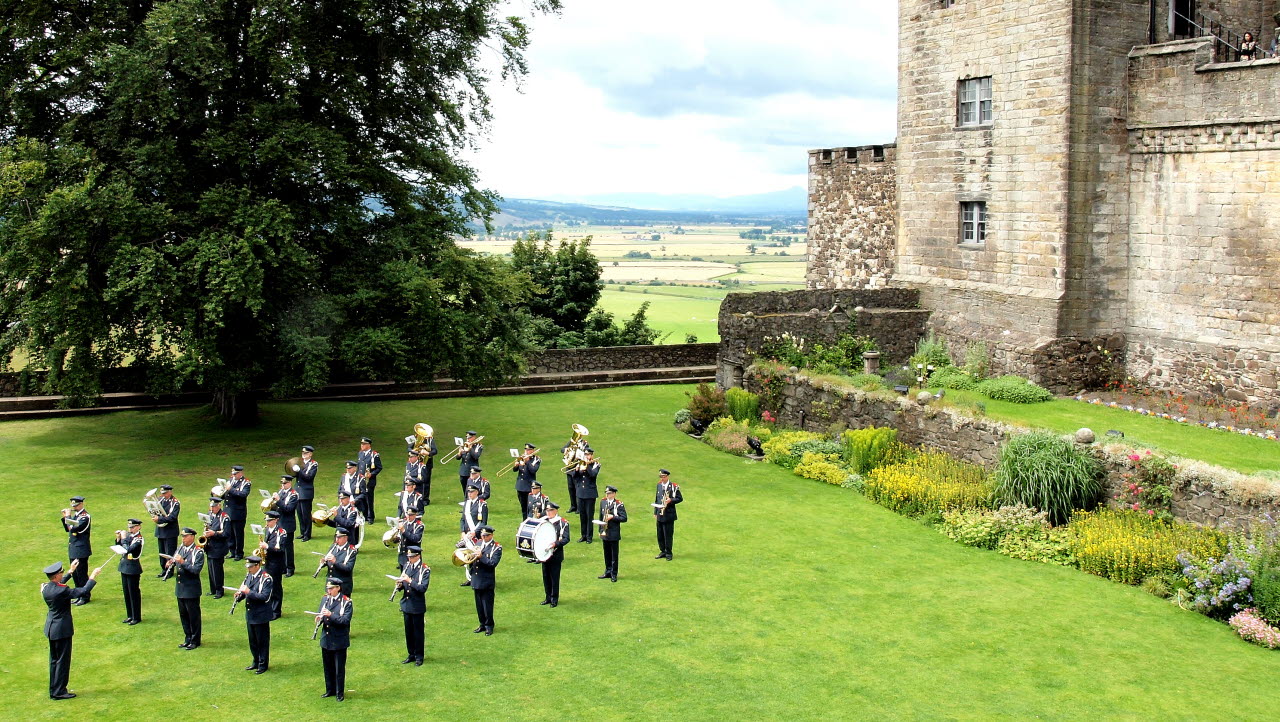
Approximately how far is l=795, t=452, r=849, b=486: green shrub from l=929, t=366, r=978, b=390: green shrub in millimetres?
6245

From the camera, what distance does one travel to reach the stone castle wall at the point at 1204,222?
72.1 feet

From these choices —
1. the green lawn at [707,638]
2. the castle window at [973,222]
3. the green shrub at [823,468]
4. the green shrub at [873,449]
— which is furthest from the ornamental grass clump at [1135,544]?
the castle window at [973,222]

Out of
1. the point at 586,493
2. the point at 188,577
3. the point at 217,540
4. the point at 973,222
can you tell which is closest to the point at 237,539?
the point at 217,540

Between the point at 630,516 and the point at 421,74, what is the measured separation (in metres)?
12.3

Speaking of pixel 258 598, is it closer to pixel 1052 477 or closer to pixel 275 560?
pixel 275 560

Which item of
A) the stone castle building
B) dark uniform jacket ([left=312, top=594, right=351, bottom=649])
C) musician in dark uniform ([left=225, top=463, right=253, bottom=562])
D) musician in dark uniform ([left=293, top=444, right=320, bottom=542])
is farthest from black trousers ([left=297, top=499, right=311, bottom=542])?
the stone castle building

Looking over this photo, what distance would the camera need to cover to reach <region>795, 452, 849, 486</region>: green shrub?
67.6 feet

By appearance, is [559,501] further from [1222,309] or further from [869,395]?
[1222,309]

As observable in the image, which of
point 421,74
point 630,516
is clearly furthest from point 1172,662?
point 421,74

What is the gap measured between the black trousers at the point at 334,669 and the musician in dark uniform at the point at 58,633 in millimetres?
2642

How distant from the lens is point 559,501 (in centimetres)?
1970

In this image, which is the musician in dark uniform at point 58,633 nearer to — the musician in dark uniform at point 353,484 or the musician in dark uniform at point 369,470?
the musician in dark uniform at point 353,484

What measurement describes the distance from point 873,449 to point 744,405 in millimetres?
4842

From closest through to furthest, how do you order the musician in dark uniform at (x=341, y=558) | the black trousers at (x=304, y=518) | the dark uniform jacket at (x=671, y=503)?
the musician in dark uniform at (x=341, y=558) < the dark uniform jacket at (x=671, y=503) < the black trousers at (x=304, y=518)
